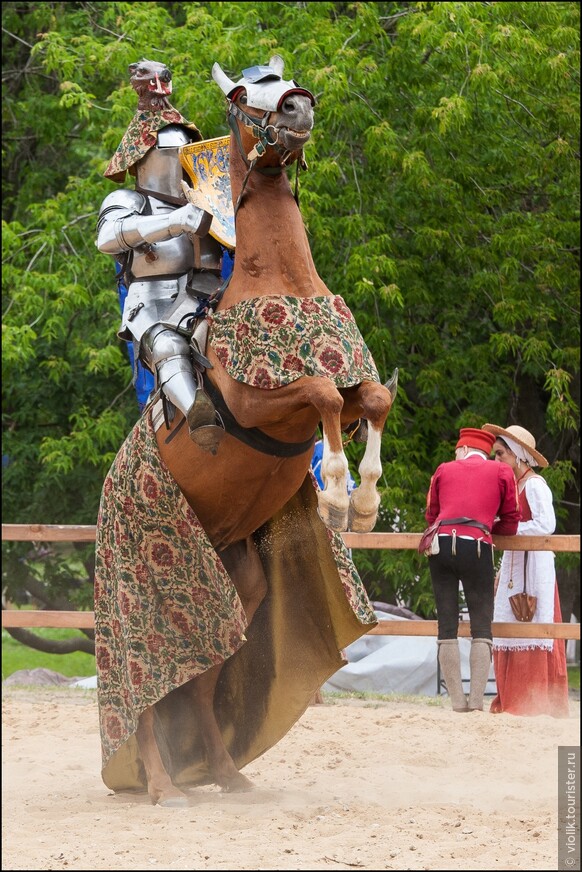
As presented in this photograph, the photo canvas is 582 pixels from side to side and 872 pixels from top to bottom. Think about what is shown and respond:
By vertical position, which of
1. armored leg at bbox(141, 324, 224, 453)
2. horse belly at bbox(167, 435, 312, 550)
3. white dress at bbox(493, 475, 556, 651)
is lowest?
white dress at bbox(493, 475, 556, 651)

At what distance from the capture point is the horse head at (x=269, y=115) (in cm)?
464

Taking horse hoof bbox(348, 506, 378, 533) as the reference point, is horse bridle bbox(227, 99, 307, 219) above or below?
above

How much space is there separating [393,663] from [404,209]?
4359 mm

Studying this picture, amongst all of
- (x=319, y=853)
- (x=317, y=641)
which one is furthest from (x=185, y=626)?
(x=319, y=853)

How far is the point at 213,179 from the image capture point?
18.1 feet

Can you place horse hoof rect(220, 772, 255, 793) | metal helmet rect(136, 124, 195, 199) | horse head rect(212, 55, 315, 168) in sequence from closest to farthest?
horse head rect(212, 55, 315, 168) → metal helmet rect(136, 124, 195, 199) → horse hoof rect(220, 772, 255, 793)

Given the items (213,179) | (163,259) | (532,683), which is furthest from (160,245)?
(532,683)

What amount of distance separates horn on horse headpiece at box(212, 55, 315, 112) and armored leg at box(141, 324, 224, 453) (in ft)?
3.31

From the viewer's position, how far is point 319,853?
4555mm

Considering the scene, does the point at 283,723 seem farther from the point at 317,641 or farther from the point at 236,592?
the point at 236,592

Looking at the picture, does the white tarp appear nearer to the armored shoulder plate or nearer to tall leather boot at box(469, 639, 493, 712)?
tall leather boot at box(469, 639, 493, 712)

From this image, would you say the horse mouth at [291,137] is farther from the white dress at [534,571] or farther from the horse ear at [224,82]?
the white dress at [534,571]

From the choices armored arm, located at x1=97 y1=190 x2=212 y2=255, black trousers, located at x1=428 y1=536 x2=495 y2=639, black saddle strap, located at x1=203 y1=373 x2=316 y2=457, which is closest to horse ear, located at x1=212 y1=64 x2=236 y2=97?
armored arm, located at x1=97 y1=190 x2=212 y2=255

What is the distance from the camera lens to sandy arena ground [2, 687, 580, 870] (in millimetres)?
4535
